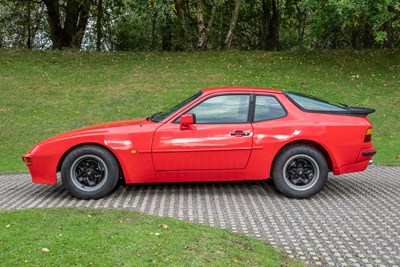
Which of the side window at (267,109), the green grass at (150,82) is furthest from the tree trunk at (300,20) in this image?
the side window at (267,109)

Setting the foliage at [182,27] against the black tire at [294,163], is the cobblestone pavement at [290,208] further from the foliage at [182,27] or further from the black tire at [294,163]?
the foliage at [182,27]

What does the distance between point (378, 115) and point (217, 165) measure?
885cm

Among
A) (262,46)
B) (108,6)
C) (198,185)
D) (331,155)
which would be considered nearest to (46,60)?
(108,6)

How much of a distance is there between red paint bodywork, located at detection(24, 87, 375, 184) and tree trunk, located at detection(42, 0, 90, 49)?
18.9 meters

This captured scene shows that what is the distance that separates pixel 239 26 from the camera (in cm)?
2938

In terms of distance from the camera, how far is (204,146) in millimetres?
6758

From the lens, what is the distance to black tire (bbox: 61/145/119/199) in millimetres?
6723

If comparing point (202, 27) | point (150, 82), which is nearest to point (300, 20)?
point (202, 27)

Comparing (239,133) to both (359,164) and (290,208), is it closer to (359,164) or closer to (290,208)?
(290,208)

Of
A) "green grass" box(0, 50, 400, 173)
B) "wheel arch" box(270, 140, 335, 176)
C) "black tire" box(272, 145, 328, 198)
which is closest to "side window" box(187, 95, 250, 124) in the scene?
"wheel arch" box(270, 140, 335, 176)

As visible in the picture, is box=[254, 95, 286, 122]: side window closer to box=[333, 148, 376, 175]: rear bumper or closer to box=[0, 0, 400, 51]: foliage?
box=[333, 148, 376, 175]: rear bumper

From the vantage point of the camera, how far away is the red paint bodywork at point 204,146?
675 centimetres

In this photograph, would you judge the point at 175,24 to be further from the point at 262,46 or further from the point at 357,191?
the point at 357,191

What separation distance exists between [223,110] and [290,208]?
65.4 inches
